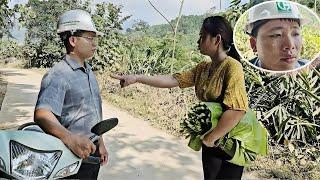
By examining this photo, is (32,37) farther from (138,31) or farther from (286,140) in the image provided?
(286,140)

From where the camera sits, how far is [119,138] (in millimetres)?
5867

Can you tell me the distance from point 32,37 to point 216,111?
20.7 meters

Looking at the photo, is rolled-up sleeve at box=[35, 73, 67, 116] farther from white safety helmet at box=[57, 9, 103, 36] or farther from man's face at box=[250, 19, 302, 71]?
man's face at box=[250, 19, 302, 71]

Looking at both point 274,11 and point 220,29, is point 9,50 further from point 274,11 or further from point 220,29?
point 274,11

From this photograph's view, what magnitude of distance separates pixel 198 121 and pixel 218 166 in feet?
0.69

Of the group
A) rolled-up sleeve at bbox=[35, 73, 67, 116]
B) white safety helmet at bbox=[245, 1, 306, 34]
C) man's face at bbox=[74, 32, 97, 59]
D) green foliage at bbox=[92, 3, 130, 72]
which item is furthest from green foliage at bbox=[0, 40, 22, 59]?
white safety helmet at bbox=[245, 1, 306, 34]

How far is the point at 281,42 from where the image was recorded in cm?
143

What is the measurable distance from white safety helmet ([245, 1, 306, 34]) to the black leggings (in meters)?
0.64

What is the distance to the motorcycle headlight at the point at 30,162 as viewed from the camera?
1346mm

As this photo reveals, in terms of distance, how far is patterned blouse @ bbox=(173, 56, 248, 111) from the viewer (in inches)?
69.5

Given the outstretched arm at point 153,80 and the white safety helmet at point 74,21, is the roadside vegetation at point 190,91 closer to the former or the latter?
the outstretched arm at point 153,80

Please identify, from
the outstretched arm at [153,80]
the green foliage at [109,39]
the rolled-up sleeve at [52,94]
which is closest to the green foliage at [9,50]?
the green foliage at [109,39]

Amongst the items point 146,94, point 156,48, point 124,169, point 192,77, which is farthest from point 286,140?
point 156,48

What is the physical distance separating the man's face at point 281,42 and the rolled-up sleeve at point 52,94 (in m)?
0.76
